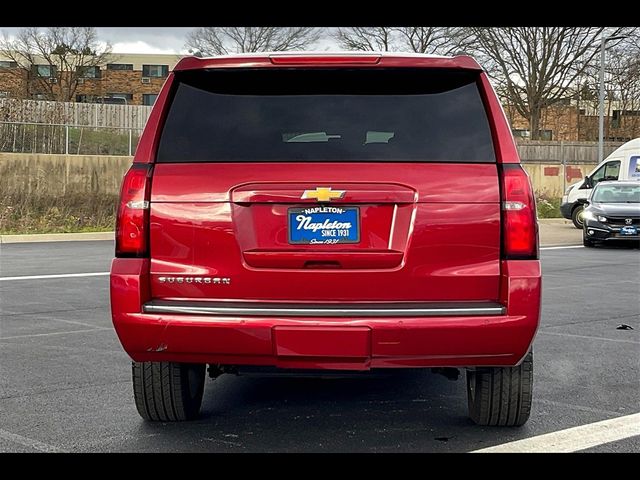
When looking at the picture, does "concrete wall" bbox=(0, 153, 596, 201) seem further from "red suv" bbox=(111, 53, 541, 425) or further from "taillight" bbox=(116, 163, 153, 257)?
"red suv" bbox=(111, 53, 541, 425)

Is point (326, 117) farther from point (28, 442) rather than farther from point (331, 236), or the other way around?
point (28, 442)

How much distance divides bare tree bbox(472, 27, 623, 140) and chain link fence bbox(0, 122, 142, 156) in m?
25.5

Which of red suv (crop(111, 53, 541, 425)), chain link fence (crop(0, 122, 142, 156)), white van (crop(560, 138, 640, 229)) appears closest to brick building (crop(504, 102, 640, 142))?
white van (crop(560, 138, 640, 229))

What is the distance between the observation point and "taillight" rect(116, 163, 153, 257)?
4395 millimetres

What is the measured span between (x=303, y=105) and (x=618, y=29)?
4731cm

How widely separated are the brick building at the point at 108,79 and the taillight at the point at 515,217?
57.1 meters

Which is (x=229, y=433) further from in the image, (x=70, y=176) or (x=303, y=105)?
(x=70, y=176)

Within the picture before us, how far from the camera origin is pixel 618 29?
47969mm

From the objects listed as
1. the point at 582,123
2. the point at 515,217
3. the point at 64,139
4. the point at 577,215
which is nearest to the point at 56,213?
the point at 64,139

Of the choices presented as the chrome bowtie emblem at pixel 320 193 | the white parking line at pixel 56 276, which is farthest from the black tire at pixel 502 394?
the white parking line at pixel 56 276

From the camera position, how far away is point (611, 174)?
28.5 metres

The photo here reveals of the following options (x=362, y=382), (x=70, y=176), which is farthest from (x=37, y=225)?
(x=362, y=382)

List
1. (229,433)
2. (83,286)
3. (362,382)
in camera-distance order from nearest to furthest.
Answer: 1. (229,433)
2. (362,382)
3. (83,286)

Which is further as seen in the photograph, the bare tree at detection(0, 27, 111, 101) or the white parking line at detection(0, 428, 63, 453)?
the bare tree at detection(0, 27, 111, 101)
